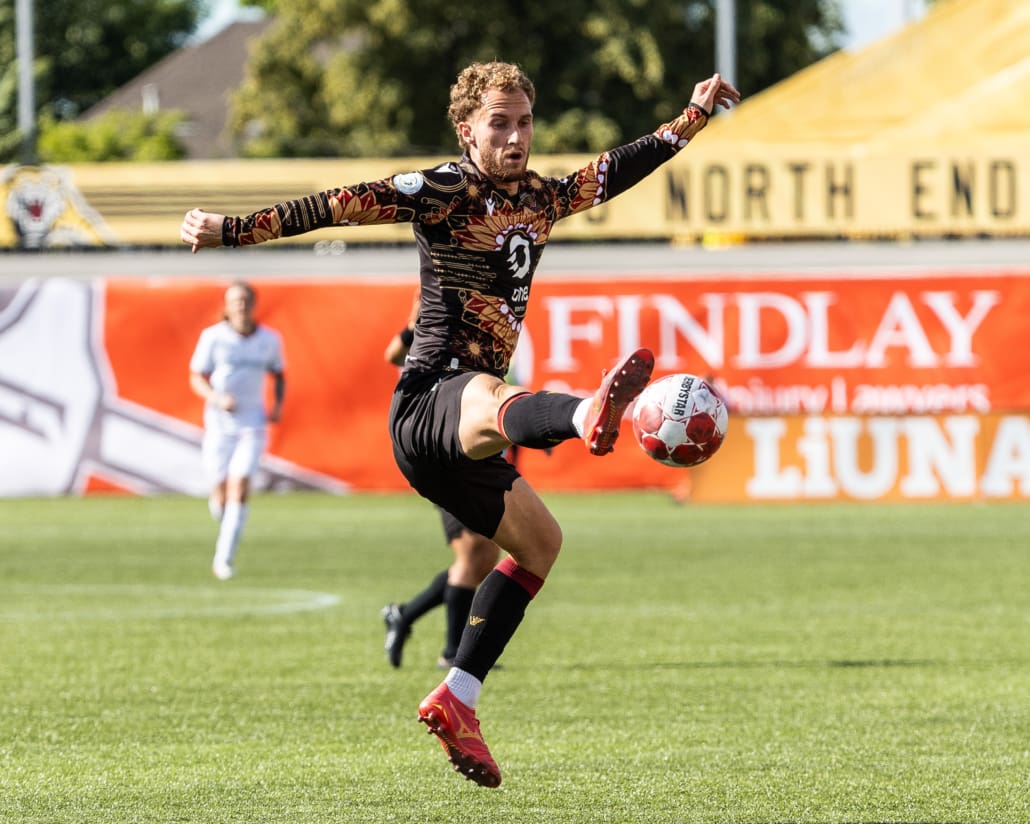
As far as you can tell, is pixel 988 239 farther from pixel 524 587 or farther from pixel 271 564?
pixel 524 587

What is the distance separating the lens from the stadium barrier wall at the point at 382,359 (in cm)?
2402

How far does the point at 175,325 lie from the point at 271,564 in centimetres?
840

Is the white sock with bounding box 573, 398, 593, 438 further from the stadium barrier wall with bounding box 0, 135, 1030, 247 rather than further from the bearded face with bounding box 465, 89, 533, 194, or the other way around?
the stadium barrier wall with bounding box 0, 135, 1030, 247

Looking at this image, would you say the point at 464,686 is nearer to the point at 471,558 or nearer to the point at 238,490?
the point at 471,558

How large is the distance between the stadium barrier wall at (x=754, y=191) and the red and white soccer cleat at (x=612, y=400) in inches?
851

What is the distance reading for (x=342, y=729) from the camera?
824 cm

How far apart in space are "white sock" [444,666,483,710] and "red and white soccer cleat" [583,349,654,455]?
1.16 meters

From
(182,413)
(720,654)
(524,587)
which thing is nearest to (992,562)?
(720,654)

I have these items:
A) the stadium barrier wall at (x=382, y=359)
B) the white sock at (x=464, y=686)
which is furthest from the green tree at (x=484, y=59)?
the white sock at (x=464, y=686)

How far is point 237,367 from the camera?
15.4 metres

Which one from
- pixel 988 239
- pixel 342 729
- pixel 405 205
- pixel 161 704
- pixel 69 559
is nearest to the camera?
pixel 405 205

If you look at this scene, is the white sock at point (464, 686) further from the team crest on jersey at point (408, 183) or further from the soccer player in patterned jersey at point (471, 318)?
the team crest on jersey at point (408, 183)

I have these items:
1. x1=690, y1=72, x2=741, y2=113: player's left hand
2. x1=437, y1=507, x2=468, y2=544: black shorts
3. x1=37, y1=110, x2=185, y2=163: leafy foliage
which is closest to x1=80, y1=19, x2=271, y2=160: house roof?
x1=37, y1=110, x2=185, y2=163: leafy foliage

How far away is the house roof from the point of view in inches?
2837
